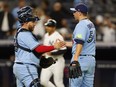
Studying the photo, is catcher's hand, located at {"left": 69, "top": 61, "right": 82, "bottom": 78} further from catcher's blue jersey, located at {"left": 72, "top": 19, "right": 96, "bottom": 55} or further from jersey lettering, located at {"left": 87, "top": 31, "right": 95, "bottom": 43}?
jersey lettering, located at {"left": 87, "top": 31, "right": 95, "bottom": 43}

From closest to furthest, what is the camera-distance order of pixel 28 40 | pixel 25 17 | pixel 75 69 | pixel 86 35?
pixel 28 40, pixel 75 69, pixel 25 17, pixel 86 35

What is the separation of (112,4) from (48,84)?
7.05 metres

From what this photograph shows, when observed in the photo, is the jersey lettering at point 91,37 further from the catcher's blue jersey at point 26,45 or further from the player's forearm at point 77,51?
the catcher's blue jersey at point 26,45

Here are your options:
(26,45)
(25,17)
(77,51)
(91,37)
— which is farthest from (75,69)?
(25,17)

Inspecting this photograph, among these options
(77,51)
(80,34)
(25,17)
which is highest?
(25,17)

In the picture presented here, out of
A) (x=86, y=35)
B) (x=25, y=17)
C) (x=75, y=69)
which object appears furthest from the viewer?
(x=86, y=35)

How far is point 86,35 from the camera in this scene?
1012cm

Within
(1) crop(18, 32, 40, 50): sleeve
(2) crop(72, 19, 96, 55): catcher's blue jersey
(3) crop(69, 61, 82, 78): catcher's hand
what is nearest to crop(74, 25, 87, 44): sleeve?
(2) crop(72, 19, 96, 55): catcher's blue jersey

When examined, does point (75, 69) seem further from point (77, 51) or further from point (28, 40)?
point (28, 40)

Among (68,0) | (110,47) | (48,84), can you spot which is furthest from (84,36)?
(68,0)

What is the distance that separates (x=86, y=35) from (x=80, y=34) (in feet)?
0.63

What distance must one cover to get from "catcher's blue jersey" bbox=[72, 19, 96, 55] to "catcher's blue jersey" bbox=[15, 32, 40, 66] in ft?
2.55

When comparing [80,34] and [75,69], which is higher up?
[80,34]

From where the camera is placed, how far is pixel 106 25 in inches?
669
